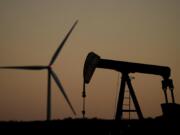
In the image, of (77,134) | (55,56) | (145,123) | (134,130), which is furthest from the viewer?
(55,56)

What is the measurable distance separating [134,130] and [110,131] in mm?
1316

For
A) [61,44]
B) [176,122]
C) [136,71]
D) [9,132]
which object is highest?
[61,44]

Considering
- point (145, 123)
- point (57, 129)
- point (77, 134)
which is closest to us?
point (145, 123)

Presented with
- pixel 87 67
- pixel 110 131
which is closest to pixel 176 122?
pixel 110 131

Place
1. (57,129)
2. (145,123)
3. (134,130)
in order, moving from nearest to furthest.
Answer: (134,130)
(145,123)
(57,129)

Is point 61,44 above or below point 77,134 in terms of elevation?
above

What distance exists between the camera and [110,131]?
38.9 feet

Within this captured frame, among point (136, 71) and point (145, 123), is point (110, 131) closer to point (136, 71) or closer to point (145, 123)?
point (145, 123)

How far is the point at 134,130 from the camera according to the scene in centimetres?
1079

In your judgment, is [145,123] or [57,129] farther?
[57,129]

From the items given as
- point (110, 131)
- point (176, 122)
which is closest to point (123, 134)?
point (110, 131)

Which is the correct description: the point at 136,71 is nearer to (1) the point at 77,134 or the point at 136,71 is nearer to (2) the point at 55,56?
(1) the point at 77,134

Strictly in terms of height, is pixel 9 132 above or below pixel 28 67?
below

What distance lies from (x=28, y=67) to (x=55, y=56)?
1778mm
